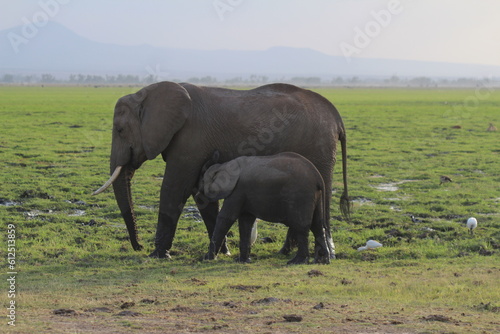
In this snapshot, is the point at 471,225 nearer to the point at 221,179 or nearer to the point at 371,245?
the point at 371,245

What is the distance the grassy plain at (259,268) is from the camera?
698 centimetres

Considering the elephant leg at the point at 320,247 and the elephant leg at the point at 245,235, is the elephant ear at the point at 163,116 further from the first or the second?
the elephant leg at the point at 320,247

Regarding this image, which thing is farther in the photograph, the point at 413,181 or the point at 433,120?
the point at 433,120

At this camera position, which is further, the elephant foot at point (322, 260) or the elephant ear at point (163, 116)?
the elephant ear at point (163, 116)

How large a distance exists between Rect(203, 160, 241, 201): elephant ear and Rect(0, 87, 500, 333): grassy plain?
97 centimetres

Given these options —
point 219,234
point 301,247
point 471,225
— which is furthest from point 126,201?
point 471,225

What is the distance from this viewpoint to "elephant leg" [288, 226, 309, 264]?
9.96 metres

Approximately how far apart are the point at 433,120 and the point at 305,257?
1468 inches

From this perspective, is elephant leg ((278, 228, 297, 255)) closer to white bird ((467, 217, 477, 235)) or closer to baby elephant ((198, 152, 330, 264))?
baby elephant ((198, 152, 330, 264))

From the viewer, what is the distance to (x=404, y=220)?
13.3 metres

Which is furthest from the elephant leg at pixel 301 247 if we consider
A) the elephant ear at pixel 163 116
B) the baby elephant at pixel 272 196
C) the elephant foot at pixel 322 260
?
the elephant ear at pixel 163 116

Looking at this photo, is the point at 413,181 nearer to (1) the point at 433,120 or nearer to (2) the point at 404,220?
(2) the point at 404,220

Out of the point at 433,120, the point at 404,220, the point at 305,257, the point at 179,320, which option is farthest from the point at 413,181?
the point at 433,120

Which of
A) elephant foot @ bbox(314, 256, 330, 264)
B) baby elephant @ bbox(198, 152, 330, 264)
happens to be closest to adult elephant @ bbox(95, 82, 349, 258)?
baby elephant @ bbox(198, 152, 330, 264)
